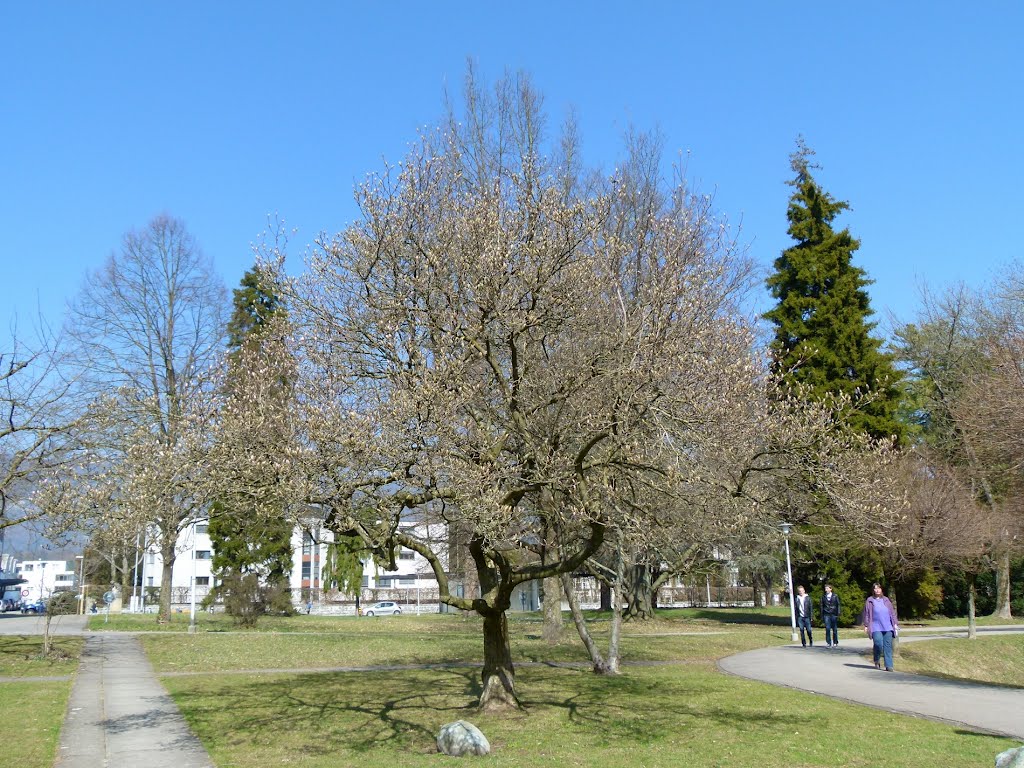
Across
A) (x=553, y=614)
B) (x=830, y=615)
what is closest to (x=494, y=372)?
(x=553, y=614)

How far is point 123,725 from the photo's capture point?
11.0 metres

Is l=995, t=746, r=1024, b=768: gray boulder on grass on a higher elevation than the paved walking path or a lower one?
higher

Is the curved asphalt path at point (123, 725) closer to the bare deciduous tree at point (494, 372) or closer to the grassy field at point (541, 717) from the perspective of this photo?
the grassy field at point (541, 717)

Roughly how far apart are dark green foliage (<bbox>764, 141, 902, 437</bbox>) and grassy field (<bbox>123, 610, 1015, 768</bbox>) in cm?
1441

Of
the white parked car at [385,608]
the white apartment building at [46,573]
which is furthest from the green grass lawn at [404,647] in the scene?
the white apartment building at [46,573]

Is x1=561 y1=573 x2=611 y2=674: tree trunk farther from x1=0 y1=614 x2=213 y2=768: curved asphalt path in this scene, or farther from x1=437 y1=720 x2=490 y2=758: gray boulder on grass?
x1=0 y1=614 x2=213 y2=768: curved asphalt path

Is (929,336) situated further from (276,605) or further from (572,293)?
(572,293)

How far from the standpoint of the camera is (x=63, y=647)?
20.0 metres

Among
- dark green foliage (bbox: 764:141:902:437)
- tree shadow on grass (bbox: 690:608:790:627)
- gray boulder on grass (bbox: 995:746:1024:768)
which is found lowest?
tree shadow on grass (bbox: 690:608:790:627)

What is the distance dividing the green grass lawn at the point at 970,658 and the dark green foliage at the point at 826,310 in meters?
9.61

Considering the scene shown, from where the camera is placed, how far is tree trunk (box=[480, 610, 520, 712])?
11359 mm

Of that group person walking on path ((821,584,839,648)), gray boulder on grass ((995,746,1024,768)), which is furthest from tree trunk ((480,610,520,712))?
person walking on path ((821,584,839,648))

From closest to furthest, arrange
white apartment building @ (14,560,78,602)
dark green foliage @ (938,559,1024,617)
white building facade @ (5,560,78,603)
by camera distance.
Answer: dark green foliage @ (938,559,1024,617), white building facade @ (5,560,78,603), white apartment building @ (14,560,78,602)

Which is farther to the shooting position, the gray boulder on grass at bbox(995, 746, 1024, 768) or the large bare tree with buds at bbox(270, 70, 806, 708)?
the large bare tree with buds at bbox(270, 70, 806, 708)
